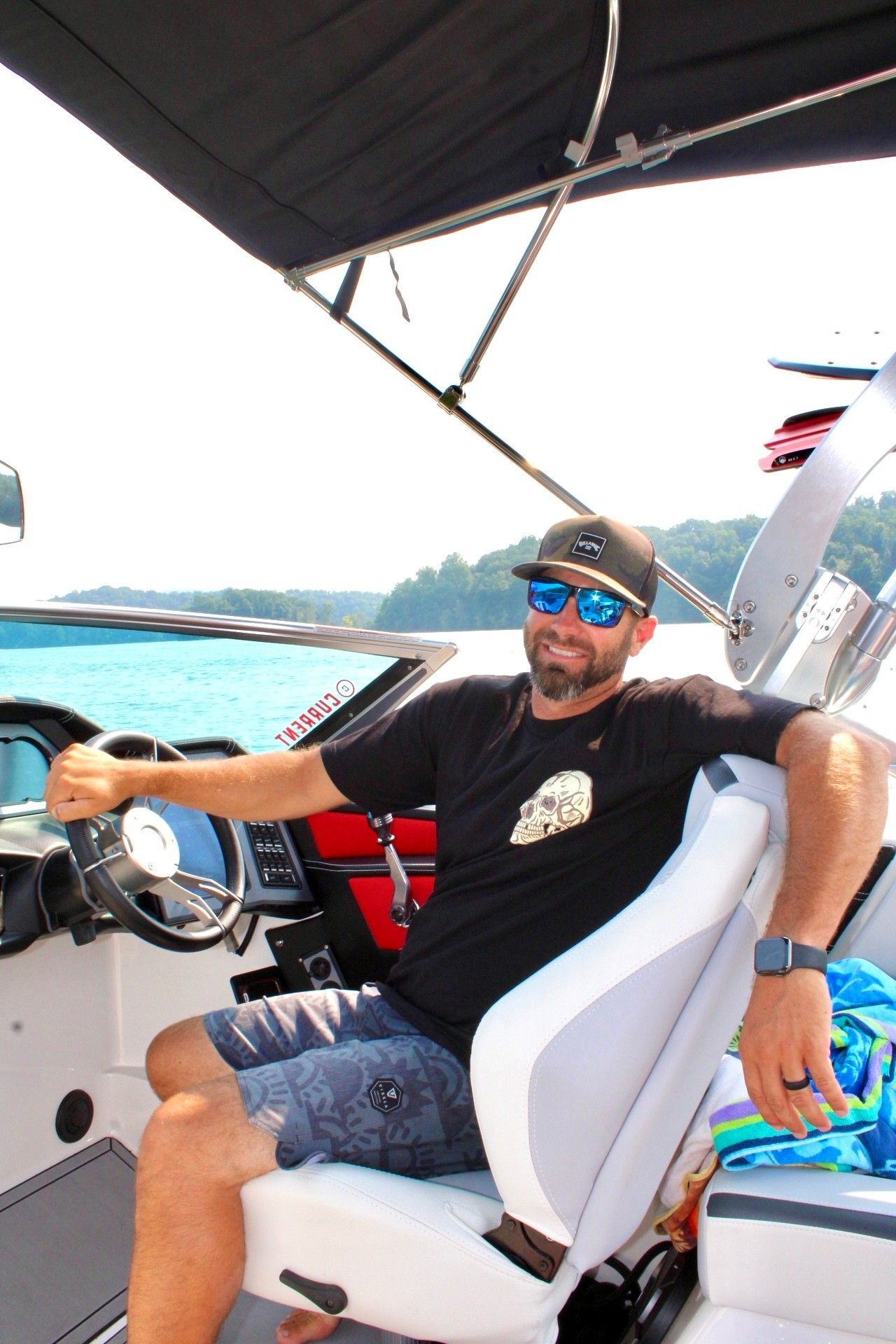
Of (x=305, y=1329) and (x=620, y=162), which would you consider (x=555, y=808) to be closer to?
(x=305, y=1329)

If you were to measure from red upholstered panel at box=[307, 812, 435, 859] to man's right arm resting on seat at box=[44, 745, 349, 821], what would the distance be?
0.56m

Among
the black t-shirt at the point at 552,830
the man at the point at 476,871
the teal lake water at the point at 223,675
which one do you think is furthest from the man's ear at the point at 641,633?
the teal lake water at the point at 223,675

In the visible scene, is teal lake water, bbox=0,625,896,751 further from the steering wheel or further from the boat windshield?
the steering wheel

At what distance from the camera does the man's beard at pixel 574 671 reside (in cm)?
164

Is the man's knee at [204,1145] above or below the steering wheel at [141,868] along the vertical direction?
below

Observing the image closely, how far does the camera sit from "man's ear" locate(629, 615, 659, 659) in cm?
174

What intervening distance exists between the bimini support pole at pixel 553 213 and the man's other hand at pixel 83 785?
105 centimetres

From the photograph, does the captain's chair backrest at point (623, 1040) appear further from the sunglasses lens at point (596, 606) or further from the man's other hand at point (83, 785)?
the man's other hand at point (83, 785)

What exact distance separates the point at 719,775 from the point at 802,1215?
53 cm

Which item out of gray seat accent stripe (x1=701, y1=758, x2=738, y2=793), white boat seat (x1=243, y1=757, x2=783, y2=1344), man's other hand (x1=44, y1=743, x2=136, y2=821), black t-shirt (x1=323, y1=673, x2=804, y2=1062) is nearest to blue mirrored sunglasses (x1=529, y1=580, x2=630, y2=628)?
black t-shirt (x1=323, y1=673, x2=804, y2=1062)

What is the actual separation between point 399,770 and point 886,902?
90 cm

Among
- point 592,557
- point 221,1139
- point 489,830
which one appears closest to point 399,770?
point 489,830

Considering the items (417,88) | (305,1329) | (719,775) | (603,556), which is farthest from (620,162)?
(305,1329)

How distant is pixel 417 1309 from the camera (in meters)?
1.18
